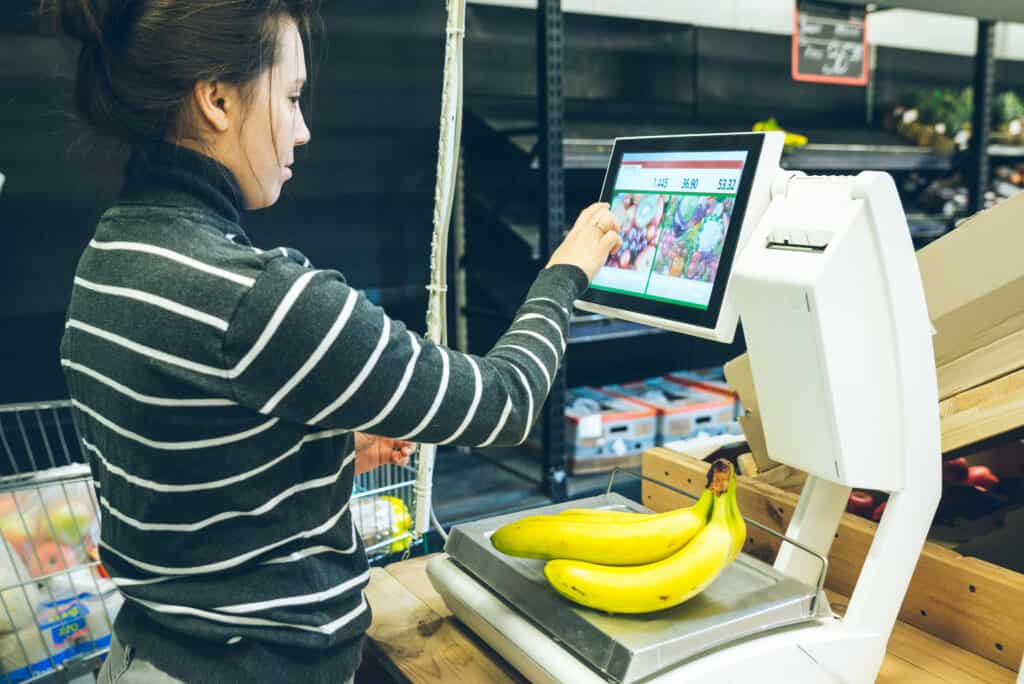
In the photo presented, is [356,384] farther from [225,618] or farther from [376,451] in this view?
[376,451]

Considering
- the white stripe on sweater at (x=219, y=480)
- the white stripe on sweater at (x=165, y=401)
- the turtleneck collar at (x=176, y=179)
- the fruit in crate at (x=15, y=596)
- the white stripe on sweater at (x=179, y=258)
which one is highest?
the turtleneck collar at (x=176, y=179)

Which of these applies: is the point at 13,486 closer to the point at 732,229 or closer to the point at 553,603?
the point at 553,603

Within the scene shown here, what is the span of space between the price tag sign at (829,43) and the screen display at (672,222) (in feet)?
5.75

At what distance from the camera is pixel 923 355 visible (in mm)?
946

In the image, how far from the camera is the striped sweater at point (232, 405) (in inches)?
30.1

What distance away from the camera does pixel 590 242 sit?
43.5 inches

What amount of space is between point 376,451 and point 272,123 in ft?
1.75

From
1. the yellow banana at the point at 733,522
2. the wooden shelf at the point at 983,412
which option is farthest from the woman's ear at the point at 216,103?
the wooden shelf at the point at 983,412

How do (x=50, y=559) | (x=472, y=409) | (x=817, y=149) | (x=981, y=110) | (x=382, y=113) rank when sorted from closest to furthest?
(x=472, y=409) < (x=50, y=559) < (x=382, y=113) < (x=817, y=149) < (x=981, y=110)

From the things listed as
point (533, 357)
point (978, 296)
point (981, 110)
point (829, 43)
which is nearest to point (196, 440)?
point (533, 357)

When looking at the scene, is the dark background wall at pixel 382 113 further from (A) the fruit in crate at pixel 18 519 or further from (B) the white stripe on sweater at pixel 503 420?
(B) the white stripe on sweater at pixel 503 420

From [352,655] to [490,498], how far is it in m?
1.91

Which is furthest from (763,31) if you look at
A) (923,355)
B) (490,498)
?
(923,355)

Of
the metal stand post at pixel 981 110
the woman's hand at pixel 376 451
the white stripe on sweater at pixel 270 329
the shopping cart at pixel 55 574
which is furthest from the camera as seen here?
the metal stand post at pixel 981 110
